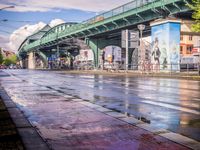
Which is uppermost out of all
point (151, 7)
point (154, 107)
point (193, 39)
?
point (151, 7)

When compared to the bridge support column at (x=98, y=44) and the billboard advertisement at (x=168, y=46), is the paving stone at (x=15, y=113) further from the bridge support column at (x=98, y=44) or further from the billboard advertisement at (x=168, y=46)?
the bridge support column at (x=98, y=44)

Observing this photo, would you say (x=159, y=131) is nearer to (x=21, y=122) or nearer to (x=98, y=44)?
(x=21, y=122)

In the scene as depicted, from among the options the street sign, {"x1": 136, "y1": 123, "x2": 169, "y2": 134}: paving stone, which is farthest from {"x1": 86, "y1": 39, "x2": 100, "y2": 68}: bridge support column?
{"x1": 136, "y1": 123, "x2": 169, "y2": 134}: paving stone

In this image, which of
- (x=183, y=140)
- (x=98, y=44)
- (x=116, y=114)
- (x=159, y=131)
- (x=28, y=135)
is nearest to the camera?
(x=183, y=140)

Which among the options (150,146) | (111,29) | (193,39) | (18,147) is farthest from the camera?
(111,29)

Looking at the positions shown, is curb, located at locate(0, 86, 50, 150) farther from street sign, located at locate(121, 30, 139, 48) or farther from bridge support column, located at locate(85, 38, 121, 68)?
bridge support column, located at locate(85, 38, 121, 68)

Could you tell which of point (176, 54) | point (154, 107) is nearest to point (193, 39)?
point (176, 54)

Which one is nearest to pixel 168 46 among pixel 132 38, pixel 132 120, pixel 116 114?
pixel 132 38

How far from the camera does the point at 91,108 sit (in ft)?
Answer: 38.8

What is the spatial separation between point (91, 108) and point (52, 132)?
3.89 meters

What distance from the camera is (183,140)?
7.02 metres

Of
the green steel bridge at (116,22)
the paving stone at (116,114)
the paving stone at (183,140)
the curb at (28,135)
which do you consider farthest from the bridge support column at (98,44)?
the paving stone at (183,140)

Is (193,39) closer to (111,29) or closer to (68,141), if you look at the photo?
(111,29)

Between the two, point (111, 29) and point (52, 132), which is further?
point (111, 29)
